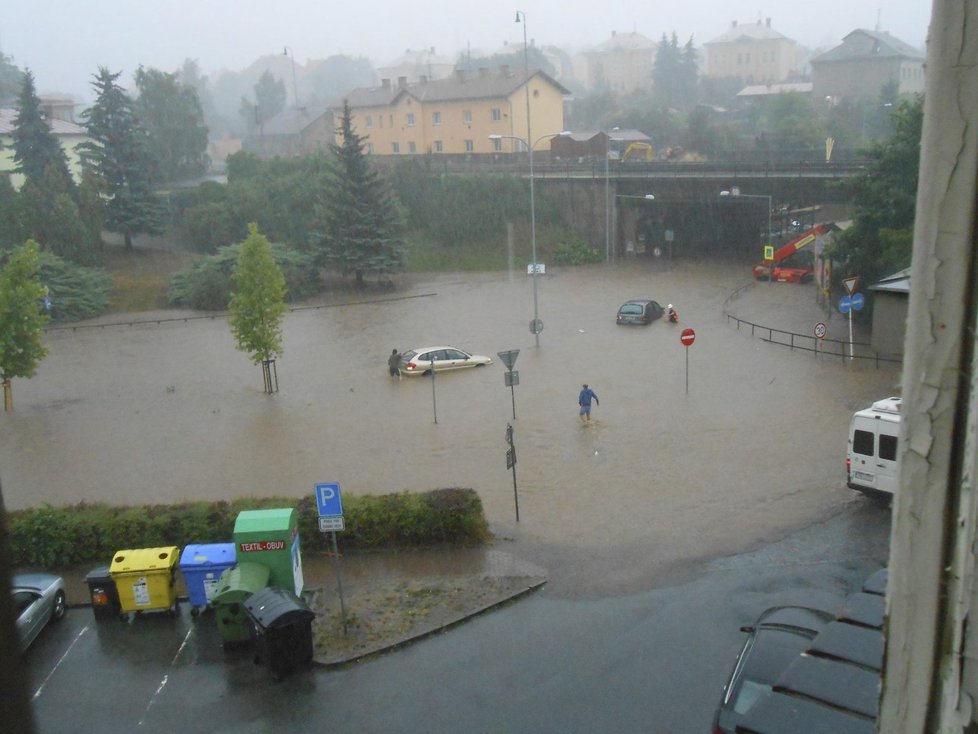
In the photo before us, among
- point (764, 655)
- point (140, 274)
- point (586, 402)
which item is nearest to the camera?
point (764, 655)

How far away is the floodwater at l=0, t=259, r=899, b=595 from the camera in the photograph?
1223 cm

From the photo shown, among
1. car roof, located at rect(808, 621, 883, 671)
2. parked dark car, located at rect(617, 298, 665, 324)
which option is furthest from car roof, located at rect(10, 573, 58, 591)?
parked dark car, located at rect(617, 298, 665, 324)

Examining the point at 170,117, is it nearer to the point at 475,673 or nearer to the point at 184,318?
the point at 184,318

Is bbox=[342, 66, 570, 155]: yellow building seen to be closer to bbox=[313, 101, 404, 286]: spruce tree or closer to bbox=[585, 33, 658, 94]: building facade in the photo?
bbox=[313, 101, 404, 286]: spruce tree

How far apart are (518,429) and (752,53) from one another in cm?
15004

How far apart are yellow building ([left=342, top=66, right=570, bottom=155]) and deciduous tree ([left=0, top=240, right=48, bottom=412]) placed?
Result: 124ft

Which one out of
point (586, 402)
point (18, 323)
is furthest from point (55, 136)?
point (586, 402)

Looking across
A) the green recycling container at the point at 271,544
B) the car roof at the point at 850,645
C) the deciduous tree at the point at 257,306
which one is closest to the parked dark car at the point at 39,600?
the green recycling container at the point at 271,544

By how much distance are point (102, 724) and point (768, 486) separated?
9149 mm

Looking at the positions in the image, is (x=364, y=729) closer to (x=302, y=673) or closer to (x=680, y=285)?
(x=302, y=673)

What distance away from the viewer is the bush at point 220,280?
34.2 meters

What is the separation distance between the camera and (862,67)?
92.1 m

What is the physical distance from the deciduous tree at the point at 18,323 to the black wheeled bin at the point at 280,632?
13989 mm

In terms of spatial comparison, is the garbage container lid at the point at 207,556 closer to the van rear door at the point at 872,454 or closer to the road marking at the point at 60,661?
the road marking at the point at 60,661
